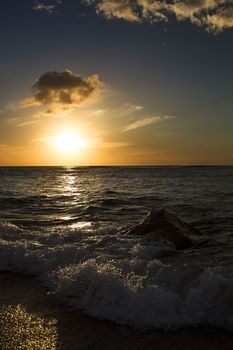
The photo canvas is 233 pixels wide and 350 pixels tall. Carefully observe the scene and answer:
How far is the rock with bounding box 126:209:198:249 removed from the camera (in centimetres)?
877

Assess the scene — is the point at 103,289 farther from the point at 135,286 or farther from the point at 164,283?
the point at 164,283

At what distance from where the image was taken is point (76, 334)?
14.0ft

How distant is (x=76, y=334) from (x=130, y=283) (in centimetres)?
132

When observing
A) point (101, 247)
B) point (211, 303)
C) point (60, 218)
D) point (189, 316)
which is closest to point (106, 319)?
point (189, 316)

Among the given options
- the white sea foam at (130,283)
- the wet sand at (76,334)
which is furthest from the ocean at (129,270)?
the wet sand at (76,334)

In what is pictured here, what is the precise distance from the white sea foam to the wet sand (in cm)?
20

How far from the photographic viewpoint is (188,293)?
5.00 m

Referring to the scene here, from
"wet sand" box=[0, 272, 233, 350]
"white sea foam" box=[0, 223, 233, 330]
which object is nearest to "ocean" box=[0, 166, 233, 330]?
"white sea foam" box=[0, 223, 233, 330]

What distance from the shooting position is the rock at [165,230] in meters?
8.77

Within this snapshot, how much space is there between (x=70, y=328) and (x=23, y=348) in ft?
2.26

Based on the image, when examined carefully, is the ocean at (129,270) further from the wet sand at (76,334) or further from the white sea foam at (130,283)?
the wet sand at (76,334)

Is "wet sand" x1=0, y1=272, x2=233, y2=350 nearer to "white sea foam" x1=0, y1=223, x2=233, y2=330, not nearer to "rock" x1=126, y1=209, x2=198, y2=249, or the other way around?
"white sea foam" x1=0, y1=223, x2=233, y2=330

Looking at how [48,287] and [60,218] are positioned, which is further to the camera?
[60,218]

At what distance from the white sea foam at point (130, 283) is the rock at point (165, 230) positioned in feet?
1.71
